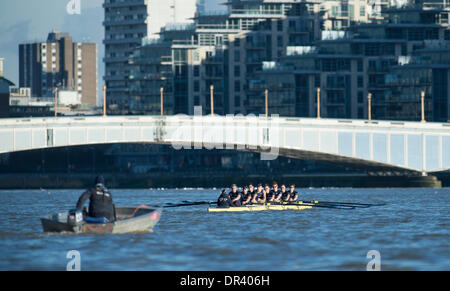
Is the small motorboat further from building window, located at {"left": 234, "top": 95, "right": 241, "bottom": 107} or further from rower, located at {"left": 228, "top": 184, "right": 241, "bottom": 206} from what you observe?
building window, located at {"left": 234, "top": 95, "right": 241, "bottom": 107}

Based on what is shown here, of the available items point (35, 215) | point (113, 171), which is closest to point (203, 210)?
point (35, 215)

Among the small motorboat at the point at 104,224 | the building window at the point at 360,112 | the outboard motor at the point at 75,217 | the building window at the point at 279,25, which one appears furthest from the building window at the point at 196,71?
the outboard motor at the point at 75,217

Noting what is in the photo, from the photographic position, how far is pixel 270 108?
16338 centimetres

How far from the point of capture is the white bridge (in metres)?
106

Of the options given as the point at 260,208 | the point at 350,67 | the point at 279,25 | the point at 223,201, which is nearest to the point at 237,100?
the point at 279,25

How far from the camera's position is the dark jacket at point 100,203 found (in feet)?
153

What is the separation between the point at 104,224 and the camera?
47281 mm

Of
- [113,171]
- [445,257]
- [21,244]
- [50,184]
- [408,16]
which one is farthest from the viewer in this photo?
[408,16]

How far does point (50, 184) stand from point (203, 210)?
238 feet

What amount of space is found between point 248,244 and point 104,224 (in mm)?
5856

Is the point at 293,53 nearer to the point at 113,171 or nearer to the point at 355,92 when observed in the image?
the point at 355,92

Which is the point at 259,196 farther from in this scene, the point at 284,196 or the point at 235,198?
the point at 235,198

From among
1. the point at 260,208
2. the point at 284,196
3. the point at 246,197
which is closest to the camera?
the point at 260,208

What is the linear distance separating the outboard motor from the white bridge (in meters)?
57.2
